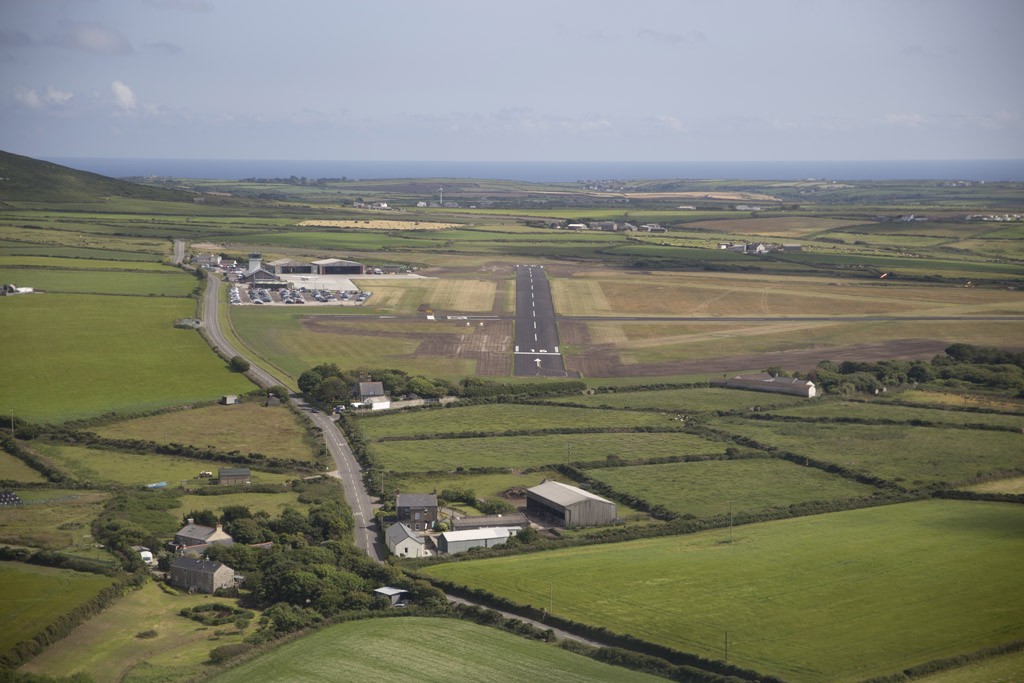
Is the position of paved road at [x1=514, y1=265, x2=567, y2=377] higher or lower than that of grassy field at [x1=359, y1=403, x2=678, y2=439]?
higher

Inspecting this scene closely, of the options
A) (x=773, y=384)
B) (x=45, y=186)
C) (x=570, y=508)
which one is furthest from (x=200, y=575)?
(x=45, y=186)

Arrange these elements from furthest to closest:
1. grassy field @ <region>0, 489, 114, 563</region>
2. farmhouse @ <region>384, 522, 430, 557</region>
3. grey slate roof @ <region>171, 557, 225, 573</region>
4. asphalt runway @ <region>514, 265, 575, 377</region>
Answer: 1. asphalt runway @ <region>514, 265, 575, 377</region>
2. farmhouse @ <region>384, 522, 430, 557</region>
3. grassy field @ <region>0, 489, 114, 563</region>
4. grey slate roof @ <region>171, 557, 225, 573</region>

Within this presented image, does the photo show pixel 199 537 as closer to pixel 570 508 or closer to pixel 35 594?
pixel 35 594

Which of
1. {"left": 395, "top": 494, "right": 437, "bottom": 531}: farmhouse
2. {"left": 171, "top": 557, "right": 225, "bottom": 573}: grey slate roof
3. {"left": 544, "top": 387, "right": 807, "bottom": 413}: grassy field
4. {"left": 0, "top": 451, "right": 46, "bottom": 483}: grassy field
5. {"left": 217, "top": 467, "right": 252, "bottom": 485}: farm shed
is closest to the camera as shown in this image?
{"left": 171, "top": 557, "right": 225, "bottom": 573}: grey slate roof

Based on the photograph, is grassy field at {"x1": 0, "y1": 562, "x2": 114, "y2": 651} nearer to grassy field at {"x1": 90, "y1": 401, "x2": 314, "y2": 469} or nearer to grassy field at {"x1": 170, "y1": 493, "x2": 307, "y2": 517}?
grassy field at {"x1": 170, "y1": 493, "x2": 307, "y2": 517}

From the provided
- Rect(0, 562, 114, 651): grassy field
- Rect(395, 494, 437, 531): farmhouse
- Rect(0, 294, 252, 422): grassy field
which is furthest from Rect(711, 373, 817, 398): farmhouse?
Rect(0, 562, 114, 651): grassy field

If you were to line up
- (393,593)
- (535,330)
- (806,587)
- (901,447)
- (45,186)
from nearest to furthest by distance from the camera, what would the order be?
(393,593) → (806,587) → (901,447) → (535,330) → (45,186)

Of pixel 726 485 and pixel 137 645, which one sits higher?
pixel 726 485

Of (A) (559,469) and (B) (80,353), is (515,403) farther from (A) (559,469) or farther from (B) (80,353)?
(B) (80,353)

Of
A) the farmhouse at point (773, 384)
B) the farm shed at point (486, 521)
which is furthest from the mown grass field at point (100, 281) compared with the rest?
the farm shed at point (486, 521)
